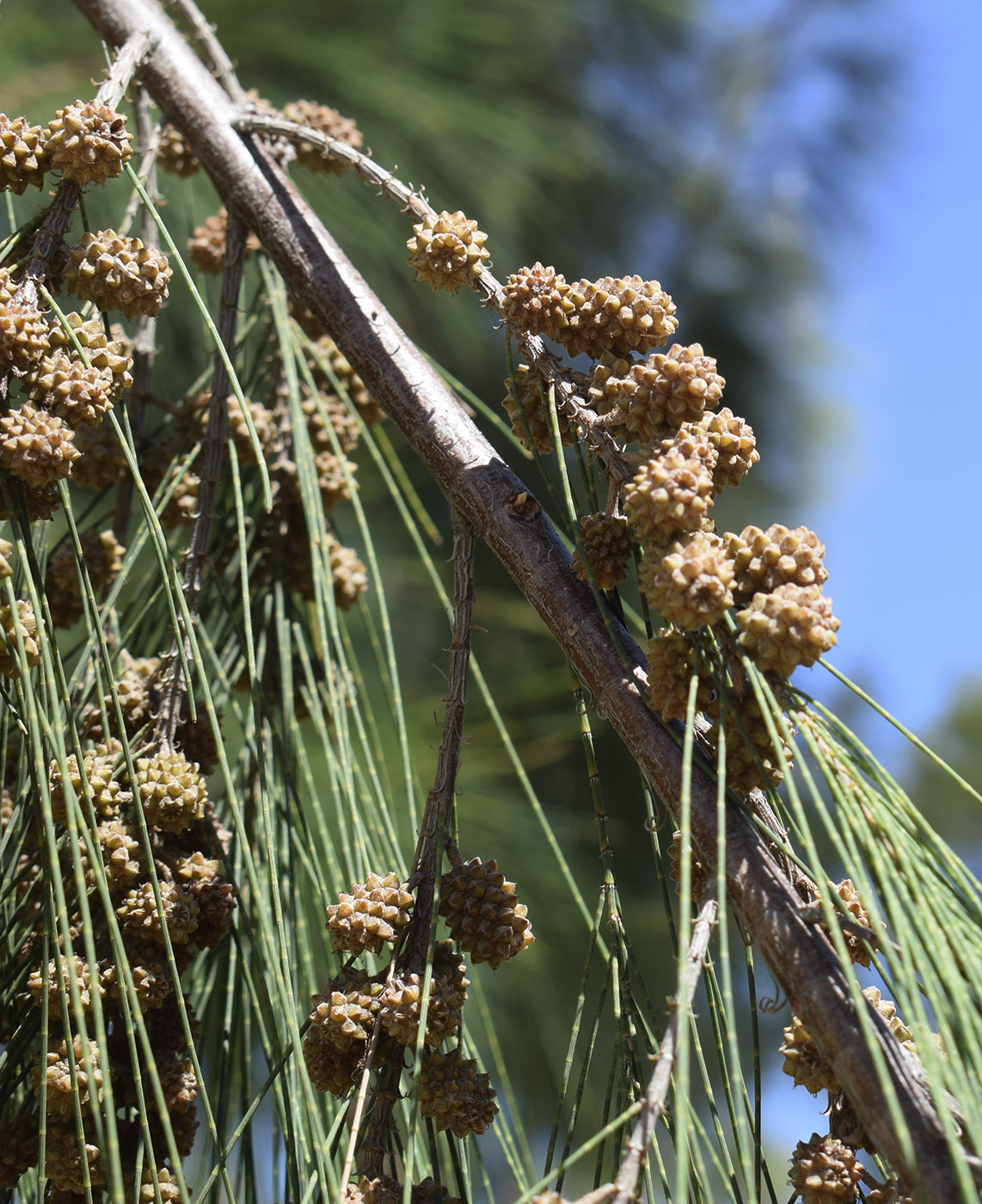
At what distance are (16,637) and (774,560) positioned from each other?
34 centimetres

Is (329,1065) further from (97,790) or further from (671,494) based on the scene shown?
(671,494)

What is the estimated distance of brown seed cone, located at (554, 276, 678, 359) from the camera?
1.74ft

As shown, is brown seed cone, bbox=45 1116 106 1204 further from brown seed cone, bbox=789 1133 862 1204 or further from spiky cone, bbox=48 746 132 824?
brown seed cone, bbox=789 1133 862 1204

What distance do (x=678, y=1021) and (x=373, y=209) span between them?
126 cm

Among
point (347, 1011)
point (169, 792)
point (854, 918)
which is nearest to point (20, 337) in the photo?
point (169, 792)

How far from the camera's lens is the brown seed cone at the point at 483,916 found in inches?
20.7

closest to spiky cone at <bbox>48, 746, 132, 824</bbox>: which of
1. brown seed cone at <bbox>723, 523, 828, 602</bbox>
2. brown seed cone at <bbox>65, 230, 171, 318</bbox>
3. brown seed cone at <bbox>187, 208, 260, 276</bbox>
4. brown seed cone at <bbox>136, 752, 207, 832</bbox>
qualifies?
brown seed cone at <bbox>136, 752, 207, 832</bbox>

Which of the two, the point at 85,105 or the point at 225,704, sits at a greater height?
the point at 85,105

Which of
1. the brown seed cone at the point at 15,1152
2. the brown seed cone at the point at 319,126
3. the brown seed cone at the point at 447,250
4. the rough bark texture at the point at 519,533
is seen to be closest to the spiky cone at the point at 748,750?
the rough bark texture at the point at 519,533

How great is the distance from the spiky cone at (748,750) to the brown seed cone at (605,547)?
95mm

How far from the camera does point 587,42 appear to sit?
201 cm

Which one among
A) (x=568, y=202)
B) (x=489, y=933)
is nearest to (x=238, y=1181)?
(x=489, y=933)

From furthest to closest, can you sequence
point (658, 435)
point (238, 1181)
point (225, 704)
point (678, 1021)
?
1. point (225, 704)
2. point (238, 1181)
3. point (658, 435)
4. point (678, 1021)

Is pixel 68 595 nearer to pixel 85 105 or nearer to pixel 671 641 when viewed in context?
pixel 85 105
